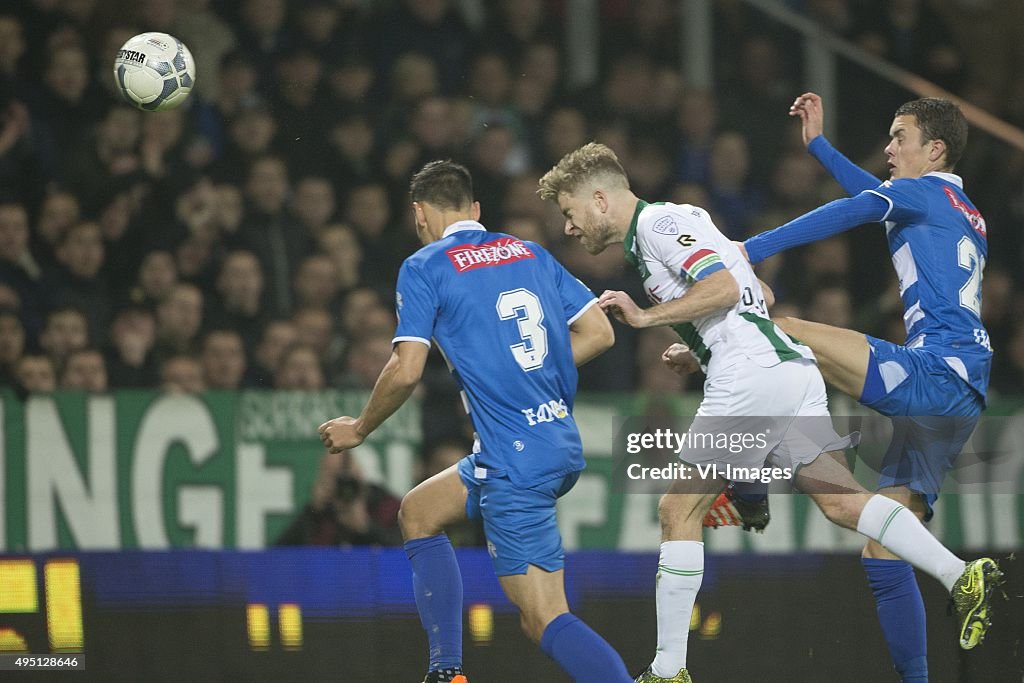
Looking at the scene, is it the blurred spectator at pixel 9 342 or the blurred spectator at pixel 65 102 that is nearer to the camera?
the blurred spectator at pixel 9 342

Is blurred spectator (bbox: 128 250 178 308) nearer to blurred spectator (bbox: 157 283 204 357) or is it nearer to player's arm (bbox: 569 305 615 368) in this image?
blurred spectator (bbox: 157 283 204 357)

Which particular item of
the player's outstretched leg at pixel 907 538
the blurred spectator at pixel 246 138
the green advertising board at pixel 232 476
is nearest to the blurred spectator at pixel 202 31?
the blurred spectator at pixel 246 138

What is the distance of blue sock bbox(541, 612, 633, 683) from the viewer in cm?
399

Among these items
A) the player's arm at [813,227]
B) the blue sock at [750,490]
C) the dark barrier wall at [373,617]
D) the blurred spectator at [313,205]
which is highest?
the blurred spectator at [313,205]

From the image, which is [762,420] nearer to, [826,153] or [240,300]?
[826,153]

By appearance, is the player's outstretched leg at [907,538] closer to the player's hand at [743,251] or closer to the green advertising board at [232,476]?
the player's hand at [743,251]

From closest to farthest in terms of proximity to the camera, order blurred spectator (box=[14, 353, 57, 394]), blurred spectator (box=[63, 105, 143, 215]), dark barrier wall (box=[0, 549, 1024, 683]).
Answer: dark barrier wall (box=[0, 549, 1024, 683])
blurred spectator (box=[14, 353, 57, 394])
blurred spectator (box=[63, 105, 143, 215])

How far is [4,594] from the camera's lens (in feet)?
18.4

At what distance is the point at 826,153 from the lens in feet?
16.8

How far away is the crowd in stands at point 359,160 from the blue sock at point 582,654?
244 cm

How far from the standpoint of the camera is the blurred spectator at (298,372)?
663cm

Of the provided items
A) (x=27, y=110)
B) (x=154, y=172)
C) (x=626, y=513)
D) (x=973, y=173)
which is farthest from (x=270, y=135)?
(x=973, y=173)

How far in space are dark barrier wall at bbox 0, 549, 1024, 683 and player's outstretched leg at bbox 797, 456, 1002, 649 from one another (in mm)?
1126

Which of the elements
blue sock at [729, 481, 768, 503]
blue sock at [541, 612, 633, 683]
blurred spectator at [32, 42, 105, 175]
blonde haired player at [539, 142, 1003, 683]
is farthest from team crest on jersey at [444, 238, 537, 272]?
blurred spectator at [32, 42, 105, 175]
